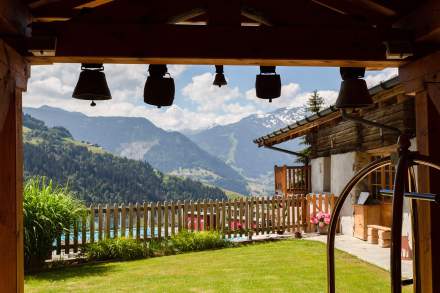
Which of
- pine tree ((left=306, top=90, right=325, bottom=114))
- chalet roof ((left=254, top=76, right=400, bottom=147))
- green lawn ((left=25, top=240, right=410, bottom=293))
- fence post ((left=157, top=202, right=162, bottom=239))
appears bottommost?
green lawn ((left=25, top=240, right=410, bottom=293))

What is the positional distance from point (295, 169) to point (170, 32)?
14351 mm

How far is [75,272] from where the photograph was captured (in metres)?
7.66

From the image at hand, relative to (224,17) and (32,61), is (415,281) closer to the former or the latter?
(224,17)

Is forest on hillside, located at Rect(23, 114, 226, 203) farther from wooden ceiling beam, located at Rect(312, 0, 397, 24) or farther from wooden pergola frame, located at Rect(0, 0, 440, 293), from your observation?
wooden ceiling beam, located at Rect(312, 0, 397, 24)

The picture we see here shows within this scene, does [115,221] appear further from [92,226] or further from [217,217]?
[217,217]

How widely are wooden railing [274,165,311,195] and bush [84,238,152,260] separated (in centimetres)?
817

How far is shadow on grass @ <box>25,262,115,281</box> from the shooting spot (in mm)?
7266

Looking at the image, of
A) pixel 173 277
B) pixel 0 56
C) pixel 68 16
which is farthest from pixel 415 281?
pixel 173 277

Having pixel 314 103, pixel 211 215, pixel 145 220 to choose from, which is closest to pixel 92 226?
pixel 145 220

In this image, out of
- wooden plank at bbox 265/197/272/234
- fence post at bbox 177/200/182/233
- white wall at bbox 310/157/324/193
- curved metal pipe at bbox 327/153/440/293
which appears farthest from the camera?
white wall at bbox 310/157/324/193

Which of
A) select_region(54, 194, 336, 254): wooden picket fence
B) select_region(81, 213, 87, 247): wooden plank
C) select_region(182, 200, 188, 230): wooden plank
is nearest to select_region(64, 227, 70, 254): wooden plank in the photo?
select_region(54, 194, 336, 254): wooden picket fence

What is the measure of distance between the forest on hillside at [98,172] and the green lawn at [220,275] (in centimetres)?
7363

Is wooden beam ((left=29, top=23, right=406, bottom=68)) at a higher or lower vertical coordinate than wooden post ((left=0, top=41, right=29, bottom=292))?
higher

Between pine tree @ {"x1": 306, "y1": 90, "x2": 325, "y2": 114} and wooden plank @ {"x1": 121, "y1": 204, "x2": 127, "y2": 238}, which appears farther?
pine tree @ {"x1": 306, "y1": 90, "x2": 325, "y2": 114}
